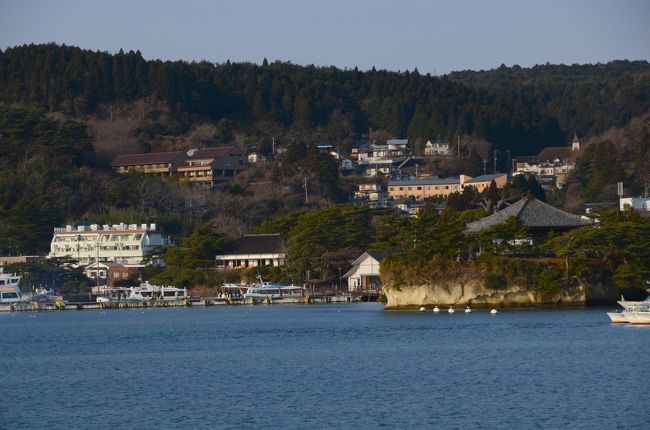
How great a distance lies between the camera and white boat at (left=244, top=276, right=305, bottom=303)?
81812 millimetres

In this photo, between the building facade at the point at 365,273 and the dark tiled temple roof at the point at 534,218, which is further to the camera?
the building facade at the point at 365,273

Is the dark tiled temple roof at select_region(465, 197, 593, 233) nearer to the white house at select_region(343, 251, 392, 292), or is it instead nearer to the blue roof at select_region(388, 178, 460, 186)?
the white house at select_region(343, 251, 392, 292)

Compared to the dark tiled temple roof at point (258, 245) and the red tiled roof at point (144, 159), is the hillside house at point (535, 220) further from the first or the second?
the red tiled roof at point (144, 159)

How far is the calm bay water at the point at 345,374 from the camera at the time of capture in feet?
95.2

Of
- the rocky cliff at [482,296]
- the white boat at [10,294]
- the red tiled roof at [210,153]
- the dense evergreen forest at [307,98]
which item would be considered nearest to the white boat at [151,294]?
the white boat at [10,294]

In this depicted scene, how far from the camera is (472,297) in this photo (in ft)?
196

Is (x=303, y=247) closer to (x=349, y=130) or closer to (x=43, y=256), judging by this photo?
(x=43, y=256)

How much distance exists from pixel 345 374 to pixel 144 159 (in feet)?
323

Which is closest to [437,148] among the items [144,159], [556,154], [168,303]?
[556,154]

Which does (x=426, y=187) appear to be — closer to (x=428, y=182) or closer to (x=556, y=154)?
(x=428, y=182)

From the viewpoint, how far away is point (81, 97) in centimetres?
14812

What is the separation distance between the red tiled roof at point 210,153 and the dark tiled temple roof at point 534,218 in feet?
223

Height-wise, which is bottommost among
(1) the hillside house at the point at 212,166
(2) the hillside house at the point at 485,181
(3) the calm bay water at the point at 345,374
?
(3) the calm bay water at the point at 345,374

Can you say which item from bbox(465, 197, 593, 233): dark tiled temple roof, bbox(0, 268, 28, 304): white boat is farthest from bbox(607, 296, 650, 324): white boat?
bbox(0, 268, 28, 304): white boat
